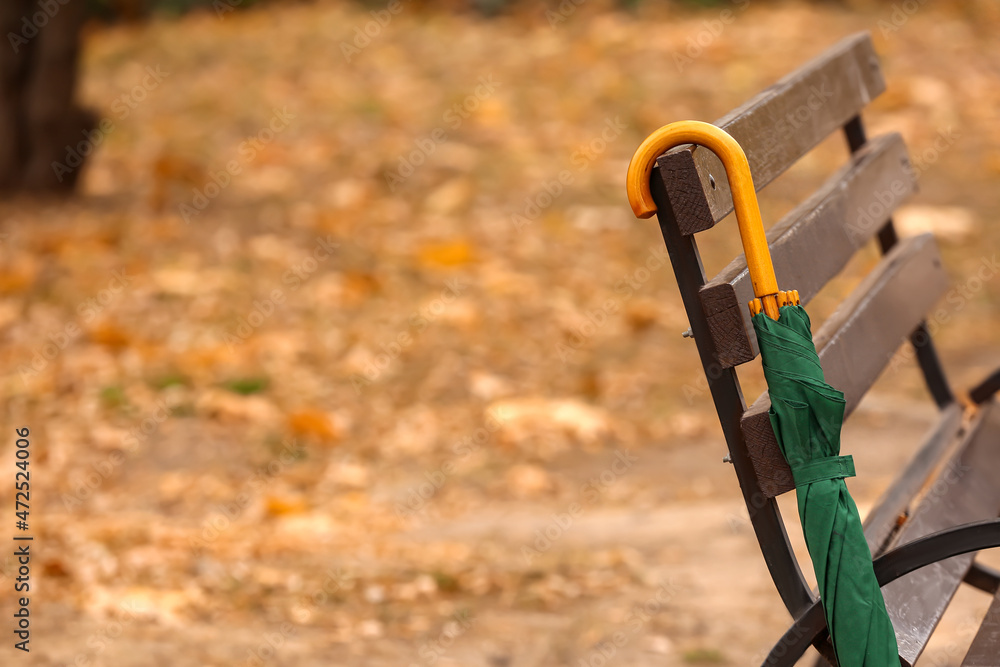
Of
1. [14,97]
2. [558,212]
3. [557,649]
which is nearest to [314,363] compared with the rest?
[558,212]

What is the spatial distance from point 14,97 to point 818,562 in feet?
17.7

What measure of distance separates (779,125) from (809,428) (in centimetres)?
69

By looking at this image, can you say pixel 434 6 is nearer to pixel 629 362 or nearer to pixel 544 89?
pixel 544 89

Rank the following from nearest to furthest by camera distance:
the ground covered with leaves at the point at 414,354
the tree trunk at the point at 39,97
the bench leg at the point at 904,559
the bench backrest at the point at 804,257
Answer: the bench leg at the point at 904,559 → the bench backrest at the point at 804,257 → the ground covered with leaves at the point at 414,354 → the tree trunk at the point at 39,97

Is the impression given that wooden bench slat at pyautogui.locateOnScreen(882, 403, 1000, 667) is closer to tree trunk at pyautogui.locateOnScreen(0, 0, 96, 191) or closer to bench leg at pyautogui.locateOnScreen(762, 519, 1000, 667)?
bench leg at pyautogui.locateOnScreen(762, 519, 1000, 667)

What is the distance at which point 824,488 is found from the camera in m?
A: 1.44

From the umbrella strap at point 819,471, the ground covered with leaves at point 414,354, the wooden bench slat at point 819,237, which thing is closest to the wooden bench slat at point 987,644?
the umbrella strap at point 819,471

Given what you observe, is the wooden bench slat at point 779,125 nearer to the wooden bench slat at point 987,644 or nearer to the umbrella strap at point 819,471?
the umbrella strap at point 819,471

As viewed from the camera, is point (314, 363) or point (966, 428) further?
point (314, 363)

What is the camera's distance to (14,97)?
5539 millimetres

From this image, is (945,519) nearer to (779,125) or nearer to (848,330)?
(848,330)

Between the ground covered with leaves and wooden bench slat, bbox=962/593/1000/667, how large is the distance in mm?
943

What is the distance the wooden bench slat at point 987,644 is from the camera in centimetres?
148

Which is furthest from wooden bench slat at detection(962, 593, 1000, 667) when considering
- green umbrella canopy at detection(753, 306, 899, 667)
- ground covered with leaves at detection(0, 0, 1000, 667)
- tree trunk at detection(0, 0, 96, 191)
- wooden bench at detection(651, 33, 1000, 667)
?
tree trunk at detection(0, 0, 96, 191)
